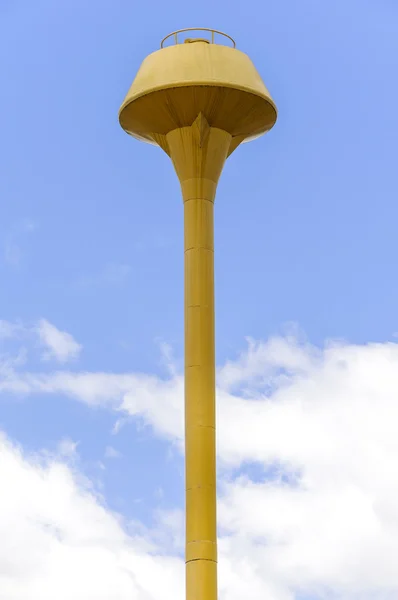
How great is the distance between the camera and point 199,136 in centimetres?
4872

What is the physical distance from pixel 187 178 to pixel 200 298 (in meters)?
4.63

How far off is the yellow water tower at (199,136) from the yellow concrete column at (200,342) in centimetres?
3

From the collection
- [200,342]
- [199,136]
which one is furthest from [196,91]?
[200,342]

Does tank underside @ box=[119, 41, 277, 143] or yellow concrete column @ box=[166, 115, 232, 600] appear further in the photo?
tank underside @ box=[119, 41, 277, 143]

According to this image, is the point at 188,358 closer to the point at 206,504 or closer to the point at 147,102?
the point at 206,504

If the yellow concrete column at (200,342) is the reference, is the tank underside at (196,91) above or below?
above

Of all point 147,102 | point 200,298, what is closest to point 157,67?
point 147,102

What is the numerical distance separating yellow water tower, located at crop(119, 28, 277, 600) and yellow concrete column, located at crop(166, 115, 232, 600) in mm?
35

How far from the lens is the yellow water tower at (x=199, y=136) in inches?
1826

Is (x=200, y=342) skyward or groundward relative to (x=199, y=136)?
groundward

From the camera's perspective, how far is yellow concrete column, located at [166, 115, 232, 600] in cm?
4488

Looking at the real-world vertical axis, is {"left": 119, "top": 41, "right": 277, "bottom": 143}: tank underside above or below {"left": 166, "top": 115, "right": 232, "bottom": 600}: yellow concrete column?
above

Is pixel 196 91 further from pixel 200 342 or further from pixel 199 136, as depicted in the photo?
pixel 200 342

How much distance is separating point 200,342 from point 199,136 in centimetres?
756
